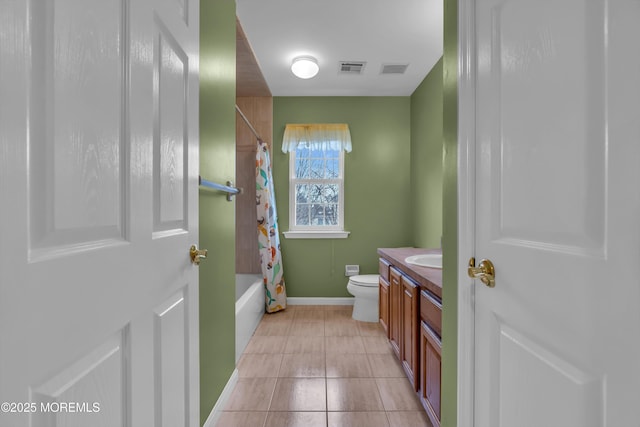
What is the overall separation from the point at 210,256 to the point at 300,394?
3.35 ft

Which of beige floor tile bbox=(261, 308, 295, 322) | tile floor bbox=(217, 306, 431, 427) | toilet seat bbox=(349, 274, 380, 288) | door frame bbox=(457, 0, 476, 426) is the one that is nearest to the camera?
door frame bbox=(457, 0, 476, 426)

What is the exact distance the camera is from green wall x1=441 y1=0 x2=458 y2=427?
3.96 ft

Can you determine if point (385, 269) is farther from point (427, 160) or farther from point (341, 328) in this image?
point (427, 160)

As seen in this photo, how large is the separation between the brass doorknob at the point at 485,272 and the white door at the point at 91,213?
0.87m

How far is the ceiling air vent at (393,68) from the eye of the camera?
123 inches

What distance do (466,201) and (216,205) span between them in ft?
3.88

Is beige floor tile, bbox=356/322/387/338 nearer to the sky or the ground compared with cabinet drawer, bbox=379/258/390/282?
nearer to the ground

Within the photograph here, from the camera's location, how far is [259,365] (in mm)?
2363

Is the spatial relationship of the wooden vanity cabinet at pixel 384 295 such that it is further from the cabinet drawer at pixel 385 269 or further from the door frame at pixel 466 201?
the door frame at pixel 466 201

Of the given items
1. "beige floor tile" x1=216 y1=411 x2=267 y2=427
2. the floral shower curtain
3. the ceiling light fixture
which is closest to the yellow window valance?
the floral shower curtain

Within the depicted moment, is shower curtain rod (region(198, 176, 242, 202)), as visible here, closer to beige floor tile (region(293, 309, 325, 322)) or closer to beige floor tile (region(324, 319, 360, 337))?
beige floor tile (region(324, 319, 360, 337))

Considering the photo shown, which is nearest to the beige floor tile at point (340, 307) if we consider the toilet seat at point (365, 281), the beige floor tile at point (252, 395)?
the toilet seat at point (365, 281)

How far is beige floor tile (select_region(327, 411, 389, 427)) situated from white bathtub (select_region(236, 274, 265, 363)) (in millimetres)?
911

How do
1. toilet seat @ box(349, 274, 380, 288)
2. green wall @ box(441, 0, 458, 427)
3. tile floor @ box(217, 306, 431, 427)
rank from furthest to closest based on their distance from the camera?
toilet seat @ box(349, 274, 380, 288) < tile floor @ box(217, 306, 431, 427) < green wall @ box(441, 0, 458, 427)
